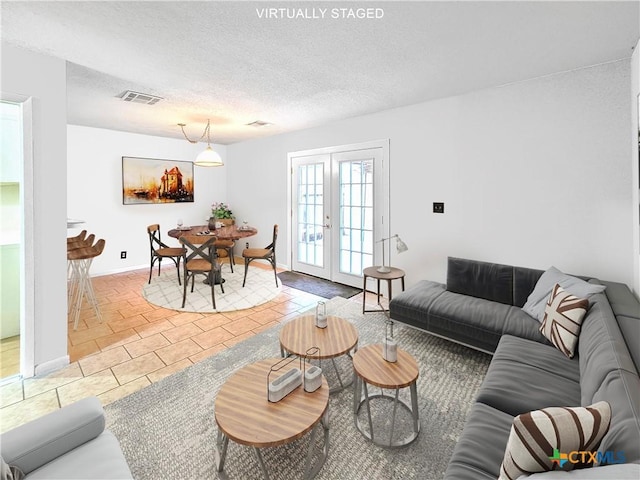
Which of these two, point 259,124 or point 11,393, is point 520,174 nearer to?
point 259,124

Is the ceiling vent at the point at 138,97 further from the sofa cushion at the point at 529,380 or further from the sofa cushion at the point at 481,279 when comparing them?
the sofa cushion at the point at 529,380

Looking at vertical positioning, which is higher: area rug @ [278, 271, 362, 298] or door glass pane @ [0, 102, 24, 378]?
door glass pane @ [0, 102, 24, 378]

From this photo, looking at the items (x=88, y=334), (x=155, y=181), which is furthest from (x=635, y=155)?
(x=155, y=181)

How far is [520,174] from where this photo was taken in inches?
121

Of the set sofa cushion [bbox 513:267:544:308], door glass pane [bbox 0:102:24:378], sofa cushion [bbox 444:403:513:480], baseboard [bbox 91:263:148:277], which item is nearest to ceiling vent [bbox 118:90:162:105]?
door glass pane [bbox 0:102:24:378]

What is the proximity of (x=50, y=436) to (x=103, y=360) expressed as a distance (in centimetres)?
172

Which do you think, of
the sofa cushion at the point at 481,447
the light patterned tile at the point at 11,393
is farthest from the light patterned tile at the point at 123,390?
the sofa cushion at the point at 481,447

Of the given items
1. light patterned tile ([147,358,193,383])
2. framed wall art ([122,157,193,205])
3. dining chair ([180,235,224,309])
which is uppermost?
framed wall art ([122,157,193,205])

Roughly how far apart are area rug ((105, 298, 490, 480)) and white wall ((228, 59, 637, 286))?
4.20 feet

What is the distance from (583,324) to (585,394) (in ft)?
2.47

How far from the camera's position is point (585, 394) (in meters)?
1.38

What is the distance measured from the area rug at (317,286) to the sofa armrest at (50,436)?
324cm

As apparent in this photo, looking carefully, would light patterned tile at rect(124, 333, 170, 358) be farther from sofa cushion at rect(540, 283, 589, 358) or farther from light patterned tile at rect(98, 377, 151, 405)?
sofa cushion at rect(540, 283, 589, 358)

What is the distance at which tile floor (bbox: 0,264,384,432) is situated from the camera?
2225 mm
